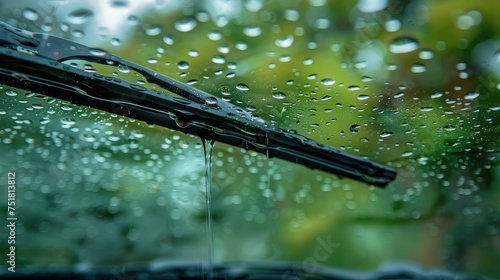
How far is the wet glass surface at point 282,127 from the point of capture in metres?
1.01

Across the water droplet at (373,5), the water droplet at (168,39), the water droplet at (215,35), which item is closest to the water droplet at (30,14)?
the water droplet at (168,39)

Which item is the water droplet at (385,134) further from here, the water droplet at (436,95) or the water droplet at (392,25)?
the water droplet at (392,25)

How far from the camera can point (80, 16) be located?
0.91 m

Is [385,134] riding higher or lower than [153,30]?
lower

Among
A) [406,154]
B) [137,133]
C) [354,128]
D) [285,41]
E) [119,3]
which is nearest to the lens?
[119,3]

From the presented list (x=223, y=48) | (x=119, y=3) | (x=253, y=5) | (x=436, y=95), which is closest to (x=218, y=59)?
(x=223, y=48)

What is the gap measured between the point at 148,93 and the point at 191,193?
139 cm

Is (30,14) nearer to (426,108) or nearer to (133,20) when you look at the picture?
(133,20)

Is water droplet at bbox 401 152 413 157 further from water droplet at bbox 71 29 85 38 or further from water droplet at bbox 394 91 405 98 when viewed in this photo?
water droplet at bbox 71 29 85 38

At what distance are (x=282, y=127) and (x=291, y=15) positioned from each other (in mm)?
336

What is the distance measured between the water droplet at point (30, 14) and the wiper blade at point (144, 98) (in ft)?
0.16

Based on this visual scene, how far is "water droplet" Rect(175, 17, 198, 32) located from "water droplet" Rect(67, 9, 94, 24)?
18 centimetres

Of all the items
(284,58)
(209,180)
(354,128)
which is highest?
(284,58)

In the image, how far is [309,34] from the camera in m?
1.05
